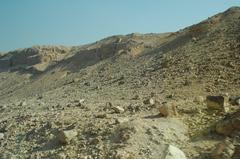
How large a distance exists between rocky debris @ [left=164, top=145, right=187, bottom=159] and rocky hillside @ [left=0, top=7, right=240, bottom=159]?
0.05 ft

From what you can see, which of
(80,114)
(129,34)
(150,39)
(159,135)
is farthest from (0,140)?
(129,34)

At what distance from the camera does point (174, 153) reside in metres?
6.48

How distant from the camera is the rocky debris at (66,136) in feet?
25.3

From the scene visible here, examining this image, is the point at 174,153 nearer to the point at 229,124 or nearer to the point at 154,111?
the point at 229,124

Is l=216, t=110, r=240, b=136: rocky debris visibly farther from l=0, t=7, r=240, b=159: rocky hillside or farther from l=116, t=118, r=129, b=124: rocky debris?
l=116, t=118, r=129, b=124: rocky debris

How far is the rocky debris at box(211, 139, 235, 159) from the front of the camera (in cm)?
597

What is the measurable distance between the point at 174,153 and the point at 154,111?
2359mm

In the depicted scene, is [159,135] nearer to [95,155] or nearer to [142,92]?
[95,155]

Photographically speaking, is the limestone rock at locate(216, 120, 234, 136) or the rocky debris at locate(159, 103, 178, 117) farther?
the rocky debris at locate(159, 103, 178, 117)

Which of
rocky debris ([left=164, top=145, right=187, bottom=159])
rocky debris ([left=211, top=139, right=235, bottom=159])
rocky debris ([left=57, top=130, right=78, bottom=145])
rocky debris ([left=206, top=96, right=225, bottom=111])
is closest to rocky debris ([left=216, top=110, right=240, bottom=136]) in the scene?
rocky debris ([left=211, top=139, right=235, bottom=159])

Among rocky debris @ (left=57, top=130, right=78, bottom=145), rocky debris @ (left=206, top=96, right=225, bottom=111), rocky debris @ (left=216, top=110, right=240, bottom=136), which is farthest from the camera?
rocky debris @ (left=206, top=96, right=225, bottom=111)

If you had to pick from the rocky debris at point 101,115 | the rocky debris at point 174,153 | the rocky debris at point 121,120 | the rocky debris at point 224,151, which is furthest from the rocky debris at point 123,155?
the rocky debris at point 101,115

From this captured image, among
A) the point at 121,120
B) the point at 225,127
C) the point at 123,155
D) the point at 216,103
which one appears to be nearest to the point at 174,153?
the point at 123,155

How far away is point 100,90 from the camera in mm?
15938
